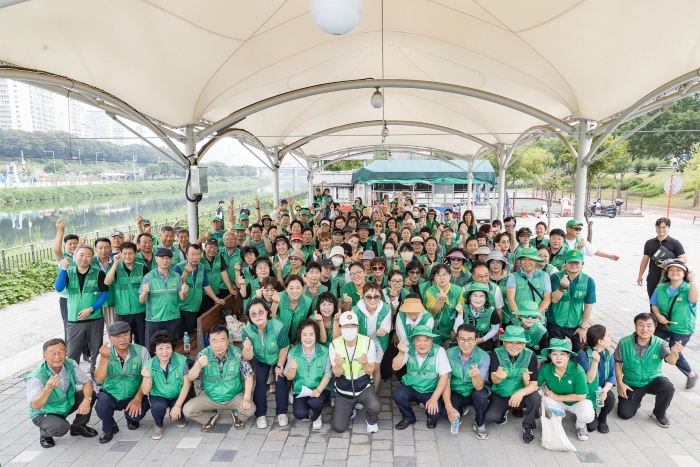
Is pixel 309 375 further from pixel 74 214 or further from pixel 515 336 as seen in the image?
pixel 74 214

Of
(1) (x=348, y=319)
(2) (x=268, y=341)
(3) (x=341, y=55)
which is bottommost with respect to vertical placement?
(2) (x=268, y=341)

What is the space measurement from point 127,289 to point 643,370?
Result: 563 cm

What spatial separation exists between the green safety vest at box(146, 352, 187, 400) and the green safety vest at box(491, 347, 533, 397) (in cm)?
305

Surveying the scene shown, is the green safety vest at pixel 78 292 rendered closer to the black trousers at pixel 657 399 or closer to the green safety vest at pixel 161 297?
the green safety vest at pixel 161 297

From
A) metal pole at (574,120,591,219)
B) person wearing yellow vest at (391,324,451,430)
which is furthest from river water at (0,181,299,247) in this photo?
person wearing yellow vest at (391,324,451,430)

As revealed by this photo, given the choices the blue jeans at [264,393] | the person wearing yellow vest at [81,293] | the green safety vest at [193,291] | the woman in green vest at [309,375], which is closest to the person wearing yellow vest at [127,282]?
the person wearing yellow vest at [81,293]

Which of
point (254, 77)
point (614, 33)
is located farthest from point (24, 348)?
point (614, 33)

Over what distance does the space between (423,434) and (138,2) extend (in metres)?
5.65

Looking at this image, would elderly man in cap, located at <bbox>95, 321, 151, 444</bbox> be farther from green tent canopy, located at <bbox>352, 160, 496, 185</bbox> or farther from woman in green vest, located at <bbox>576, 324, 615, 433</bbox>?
green tent canopy, located at <bbox>352, 160, 496, 185</bbox>

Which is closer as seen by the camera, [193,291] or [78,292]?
[78,292]

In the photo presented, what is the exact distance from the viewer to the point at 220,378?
14.0ft

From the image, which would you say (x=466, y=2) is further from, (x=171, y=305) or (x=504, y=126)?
(x=504, y=126)

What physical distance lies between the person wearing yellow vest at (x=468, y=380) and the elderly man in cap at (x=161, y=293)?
314 cm

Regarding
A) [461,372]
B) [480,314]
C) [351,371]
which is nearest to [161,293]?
[351,371]
